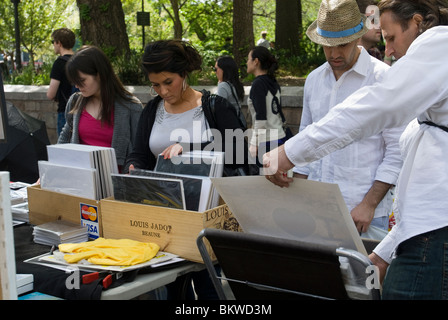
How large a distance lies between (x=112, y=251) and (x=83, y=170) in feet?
1.80

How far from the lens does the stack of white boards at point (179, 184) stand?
2.29 meters

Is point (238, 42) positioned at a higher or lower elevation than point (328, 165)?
higher

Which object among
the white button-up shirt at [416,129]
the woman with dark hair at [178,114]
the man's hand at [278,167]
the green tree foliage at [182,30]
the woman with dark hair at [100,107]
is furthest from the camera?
the green tree foliage at [182,30]

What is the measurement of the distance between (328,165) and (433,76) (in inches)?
47.1

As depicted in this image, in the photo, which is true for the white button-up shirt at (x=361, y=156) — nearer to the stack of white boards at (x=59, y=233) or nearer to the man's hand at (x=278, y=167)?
the man's hand at (x=278, y=167)

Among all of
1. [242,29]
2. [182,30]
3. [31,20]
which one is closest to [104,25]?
[242,29]

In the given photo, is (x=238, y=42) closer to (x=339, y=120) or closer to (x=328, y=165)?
(x=328, y=165)

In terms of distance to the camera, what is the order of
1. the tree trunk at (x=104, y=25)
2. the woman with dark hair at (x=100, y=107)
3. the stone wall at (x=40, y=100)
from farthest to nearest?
1. the tree trunk at (x=104, y=25)
2. the stone wall at (x=40, y=100)
3. the woman with dark hair at (x=100, y=107)

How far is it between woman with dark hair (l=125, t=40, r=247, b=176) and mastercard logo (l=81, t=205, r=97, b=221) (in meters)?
0.32

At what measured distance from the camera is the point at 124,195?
8.02ft

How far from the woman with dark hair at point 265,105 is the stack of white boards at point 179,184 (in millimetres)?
3633

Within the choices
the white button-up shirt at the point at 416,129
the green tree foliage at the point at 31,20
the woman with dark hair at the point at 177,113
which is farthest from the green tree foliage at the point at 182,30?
the white button-up shirt at the point at 416,129
